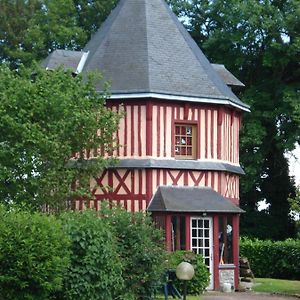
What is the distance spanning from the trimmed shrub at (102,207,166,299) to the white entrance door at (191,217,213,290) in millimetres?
6330

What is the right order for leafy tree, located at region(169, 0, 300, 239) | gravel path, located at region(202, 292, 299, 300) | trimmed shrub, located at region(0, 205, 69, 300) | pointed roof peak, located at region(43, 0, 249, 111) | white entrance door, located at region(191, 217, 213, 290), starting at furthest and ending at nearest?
leafy tree, located at region(169, 0, 300, 239)
pointed roof peak, located at region(43, 0, 249, 111)
white entrance door, located at region(191, 217, 213, 290)
gravel path, located at region(202, 292, 299, 300)
trimmed shrub, located at region(0, 205, 69, 300)

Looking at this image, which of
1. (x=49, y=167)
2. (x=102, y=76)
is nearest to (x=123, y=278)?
(x=49, y=167)

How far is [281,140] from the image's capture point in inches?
1304

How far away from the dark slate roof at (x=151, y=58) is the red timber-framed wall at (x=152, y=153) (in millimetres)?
484

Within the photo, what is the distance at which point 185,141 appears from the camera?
24656 millimetres

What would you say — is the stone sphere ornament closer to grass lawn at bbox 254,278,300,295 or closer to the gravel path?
the gravel path

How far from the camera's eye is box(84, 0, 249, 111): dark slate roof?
24391 mm

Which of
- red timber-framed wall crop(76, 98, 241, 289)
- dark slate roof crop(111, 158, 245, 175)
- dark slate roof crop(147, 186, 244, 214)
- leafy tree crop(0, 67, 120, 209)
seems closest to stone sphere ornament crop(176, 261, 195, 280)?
leafy tree crop(0, 67, 120, 209)

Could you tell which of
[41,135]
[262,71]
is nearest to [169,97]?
[41,135]

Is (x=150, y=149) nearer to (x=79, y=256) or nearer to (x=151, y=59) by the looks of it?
(x=151, y=59)

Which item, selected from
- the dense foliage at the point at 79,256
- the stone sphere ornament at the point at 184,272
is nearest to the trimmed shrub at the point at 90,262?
the dense foliage at the point at 79,256

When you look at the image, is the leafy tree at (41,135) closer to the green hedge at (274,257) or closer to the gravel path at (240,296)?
the gravel path at (240,296)

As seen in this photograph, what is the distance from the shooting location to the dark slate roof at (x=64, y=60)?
2564 cm

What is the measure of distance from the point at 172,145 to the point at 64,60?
16.4ft
